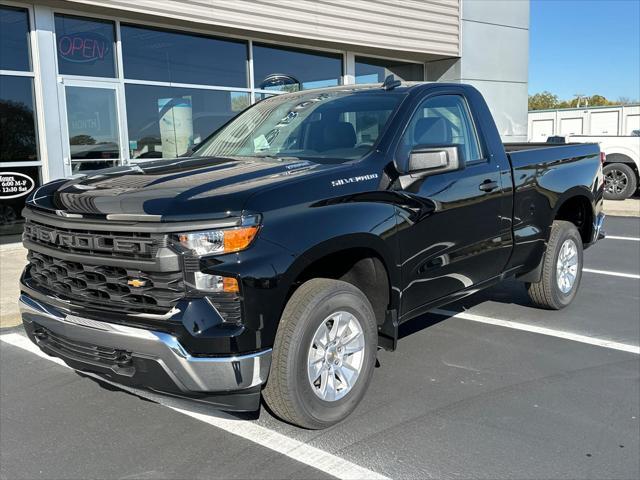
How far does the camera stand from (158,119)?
11.3 meters

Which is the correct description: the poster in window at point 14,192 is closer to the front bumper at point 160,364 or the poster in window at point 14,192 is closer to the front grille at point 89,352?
the front grille at point 89,352

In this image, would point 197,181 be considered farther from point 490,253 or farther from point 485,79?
point 485,79

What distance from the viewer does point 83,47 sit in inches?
400

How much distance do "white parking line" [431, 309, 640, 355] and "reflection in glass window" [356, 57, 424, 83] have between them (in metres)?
9.69

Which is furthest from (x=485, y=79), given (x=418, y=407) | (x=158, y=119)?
(x=418, y=407)

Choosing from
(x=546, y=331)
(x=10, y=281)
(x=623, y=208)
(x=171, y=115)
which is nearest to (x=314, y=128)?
(x=546, y=331)

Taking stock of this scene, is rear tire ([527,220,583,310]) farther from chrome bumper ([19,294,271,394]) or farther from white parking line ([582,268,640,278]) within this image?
chrome bumper ([19,294,271,394])

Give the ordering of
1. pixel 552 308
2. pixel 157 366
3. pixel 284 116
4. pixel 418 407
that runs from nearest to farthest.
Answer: pixel 157 366
pixel 418 407
pixel 284 116
pixel 552 308

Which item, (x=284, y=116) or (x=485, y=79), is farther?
(x=485, y=79)

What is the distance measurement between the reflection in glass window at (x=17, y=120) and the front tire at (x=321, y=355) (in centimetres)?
788

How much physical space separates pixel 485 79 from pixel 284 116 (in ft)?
43.0

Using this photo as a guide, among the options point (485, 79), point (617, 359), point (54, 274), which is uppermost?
point (485, 79)

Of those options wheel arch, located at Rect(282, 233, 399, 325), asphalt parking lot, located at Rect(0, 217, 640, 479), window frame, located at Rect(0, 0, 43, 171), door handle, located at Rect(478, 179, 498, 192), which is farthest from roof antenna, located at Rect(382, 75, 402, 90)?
window frame, located at Rect(0, 0, 43, 171)

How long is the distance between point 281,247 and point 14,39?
836cm
